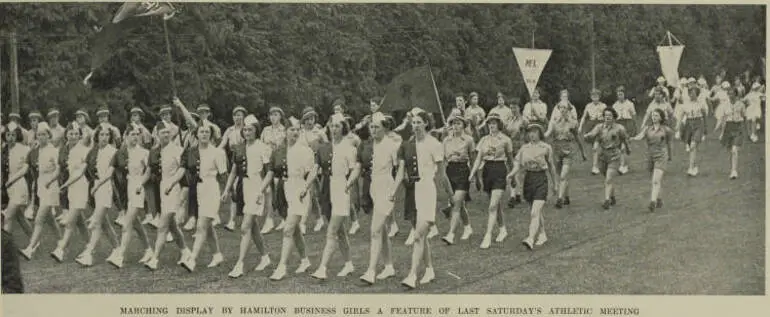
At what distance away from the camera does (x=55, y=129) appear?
1363 centimetres

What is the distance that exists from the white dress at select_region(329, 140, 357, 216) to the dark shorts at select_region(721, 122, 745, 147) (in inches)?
216

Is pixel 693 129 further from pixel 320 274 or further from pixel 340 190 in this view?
pixel 320 274

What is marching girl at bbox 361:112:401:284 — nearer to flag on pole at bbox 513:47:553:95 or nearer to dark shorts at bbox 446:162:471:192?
dark shorts at bbox 446:162:471:192

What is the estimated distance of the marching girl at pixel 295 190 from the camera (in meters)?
12.1

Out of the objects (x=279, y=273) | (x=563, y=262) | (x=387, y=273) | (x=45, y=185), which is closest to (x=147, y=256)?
(x=45, y=185)

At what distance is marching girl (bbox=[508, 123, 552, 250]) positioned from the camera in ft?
42.6

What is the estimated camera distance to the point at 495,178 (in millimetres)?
13500

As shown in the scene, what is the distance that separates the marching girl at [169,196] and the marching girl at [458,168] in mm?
2590

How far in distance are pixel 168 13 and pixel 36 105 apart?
2.09 m

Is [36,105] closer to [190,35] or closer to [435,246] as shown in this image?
[190,35]

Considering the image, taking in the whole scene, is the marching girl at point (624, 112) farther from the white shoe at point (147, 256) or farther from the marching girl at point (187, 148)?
the white shoe at point (147, 256)

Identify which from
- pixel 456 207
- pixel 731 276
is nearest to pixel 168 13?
pixel 456 207
